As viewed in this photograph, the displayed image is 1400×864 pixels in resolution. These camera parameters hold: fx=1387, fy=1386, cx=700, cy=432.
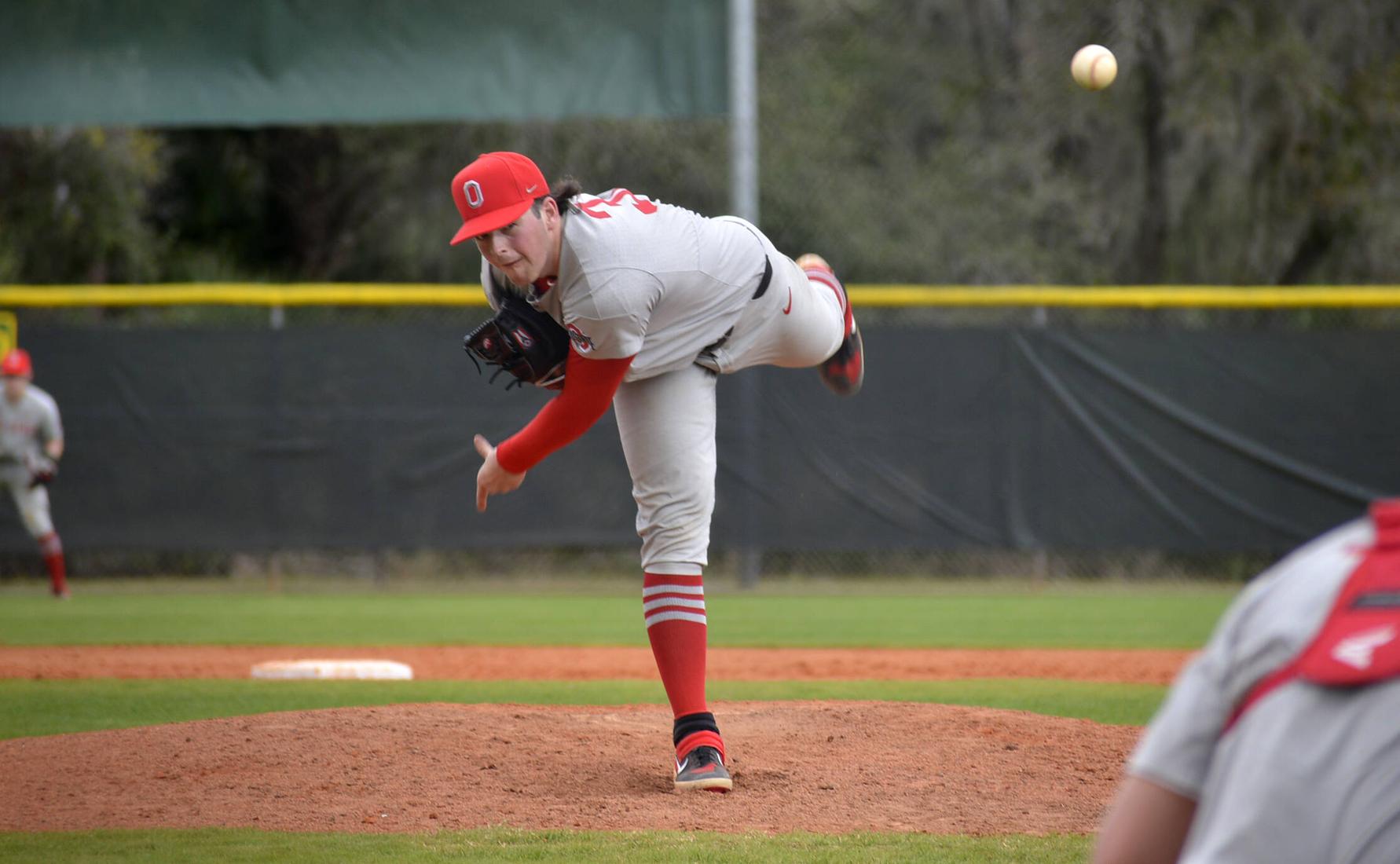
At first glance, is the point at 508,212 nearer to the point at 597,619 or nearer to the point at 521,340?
the point at 521,340

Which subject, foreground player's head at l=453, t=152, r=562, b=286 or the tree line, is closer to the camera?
foreground player's head at l=453, t=152, r=562, b=286

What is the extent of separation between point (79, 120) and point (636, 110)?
14.7 feet

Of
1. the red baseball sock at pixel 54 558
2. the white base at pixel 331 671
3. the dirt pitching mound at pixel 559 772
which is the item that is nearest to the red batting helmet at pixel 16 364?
the red baseball sock at pixel 54 558

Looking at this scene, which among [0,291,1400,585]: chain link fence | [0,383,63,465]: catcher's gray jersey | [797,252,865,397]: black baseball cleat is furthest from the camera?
[0,291,1400,585]: chain link fence

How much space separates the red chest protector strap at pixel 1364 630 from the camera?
1.09m

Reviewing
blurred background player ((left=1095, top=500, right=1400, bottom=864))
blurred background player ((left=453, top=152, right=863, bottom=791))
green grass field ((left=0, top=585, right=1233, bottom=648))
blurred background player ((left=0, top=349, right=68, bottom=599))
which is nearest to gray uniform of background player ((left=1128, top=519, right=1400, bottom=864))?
blurred background player ((left=1095, top=500, right=1400, bottom=864))

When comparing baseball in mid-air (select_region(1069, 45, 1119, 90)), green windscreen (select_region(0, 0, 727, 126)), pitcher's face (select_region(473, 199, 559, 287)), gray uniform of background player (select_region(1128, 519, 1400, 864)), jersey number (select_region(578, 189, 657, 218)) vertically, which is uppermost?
green windscreen (select_region(0, 0, 727, 126))

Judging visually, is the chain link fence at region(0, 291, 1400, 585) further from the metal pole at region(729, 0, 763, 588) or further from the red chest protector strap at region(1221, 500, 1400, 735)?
the red chest protector strap at region(1221, 500, 1400, 735)

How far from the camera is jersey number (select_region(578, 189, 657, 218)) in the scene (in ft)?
11.6

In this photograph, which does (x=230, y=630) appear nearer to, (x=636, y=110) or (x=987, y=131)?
(x=636, y=110)

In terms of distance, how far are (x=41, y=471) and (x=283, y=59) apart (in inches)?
147

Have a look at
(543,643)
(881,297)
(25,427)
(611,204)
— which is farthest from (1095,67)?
(25,427)

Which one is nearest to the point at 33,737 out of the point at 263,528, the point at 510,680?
the point at 510,680

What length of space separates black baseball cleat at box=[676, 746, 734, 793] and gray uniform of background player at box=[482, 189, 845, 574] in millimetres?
492
